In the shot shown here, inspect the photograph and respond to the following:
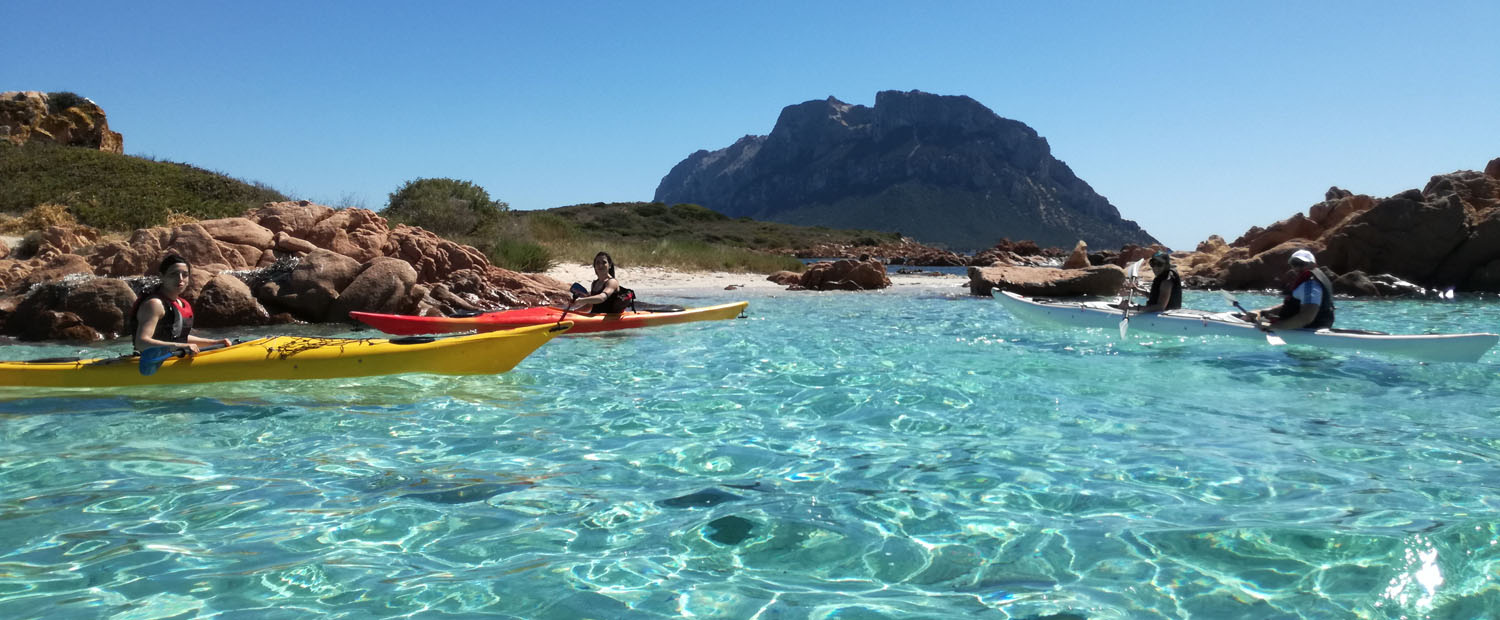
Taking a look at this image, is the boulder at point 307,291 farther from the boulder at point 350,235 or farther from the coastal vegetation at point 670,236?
the coastal vegetation at point 670,236

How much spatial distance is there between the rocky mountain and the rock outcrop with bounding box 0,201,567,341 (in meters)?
128

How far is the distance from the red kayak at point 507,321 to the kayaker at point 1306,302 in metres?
7.49

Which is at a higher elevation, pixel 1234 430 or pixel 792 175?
pixel 792 175

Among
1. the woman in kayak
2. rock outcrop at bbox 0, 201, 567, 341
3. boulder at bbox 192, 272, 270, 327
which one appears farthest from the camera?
boulder at bbox 192, 272, 270, 327

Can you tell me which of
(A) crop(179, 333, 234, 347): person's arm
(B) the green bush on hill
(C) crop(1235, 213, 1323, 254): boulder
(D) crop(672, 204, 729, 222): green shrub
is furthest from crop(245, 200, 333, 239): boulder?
(D) crop(672, 204, 729, 222): green shrub

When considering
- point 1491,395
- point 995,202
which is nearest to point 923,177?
point 995,202

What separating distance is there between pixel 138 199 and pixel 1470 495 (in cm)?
2844

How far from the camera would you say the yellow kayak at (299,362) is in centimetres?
692

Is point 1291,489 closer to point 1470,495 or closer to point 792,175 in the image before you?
point 1470,495

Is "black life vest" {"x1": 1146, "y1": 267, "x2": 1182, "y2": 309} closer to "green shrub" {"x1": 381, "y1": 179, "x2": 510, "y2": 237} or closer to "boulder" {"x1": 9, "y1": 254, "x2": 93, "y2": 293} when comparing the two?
"boulder" {"x1": 9, "y1": 254, "x2": 93, "y2": 293}

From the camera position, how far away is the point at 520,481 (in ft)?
15.6

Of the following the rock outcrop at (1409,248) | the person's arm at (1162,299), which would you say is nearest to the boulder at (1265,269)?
the rock outcrop at (1409,248)

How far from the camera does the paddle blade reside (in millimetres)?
6848

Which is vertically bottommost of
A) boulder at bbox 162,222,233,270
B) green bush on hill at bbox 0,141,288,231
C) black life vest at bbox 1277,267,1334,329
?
black life vest at bbox 1277,267,1334,329
